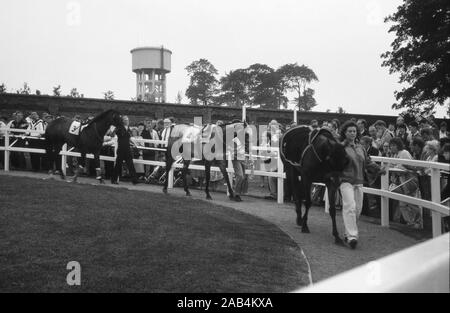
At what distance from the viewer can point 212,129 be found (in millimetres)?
12430

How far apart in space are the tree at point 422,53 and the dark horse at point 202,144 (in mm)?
23205

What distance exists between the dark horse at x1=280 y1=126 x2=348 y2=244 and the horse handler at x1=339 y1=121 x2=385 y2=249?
5.7 inches

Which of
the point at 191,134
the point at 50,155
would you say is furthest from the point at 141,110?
the point at 191,134

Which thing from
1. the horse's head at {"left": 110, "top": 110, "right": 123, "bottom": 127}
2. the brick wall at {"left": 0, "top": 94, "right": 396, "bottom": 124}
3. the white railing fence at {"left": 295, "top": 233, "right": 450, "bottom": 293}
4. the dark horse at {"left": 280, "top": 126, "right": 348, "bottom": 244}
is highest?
the brick wall at {"left": 0, "top": 94, "right": 396, "bottom": 124}

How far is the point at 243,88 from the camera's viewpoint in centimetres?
7550

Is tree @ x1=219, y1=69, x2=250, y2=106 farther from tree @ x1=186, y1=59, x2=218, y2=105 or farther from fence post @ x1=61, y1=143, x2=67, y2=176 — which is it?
fence post @ x1=61, y1=143, x2=67, y2=176

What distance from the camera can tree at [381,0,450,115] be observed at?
1181 inches

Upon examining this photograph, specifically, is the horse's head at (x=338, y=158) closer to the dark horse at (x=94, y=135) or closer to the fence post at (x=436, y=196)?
the fence post at (x=436, y=196)

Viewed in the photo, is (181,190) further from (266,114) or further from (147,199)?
(266,114)

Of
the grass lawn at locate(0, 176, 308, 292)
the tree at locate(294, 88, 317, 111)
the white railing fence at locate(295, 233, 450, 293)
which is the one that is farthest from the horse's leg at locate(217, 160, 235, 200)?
the tree at locate(294, 88, 317, 111)

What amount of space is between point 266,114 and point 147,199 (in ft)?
69.3

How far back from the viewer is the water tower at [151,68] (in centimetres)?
5603

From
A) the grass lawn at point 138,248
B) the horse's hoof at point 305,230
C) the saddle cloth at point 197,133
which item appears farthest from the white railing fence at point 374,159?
the grass lawn at point 138,248
